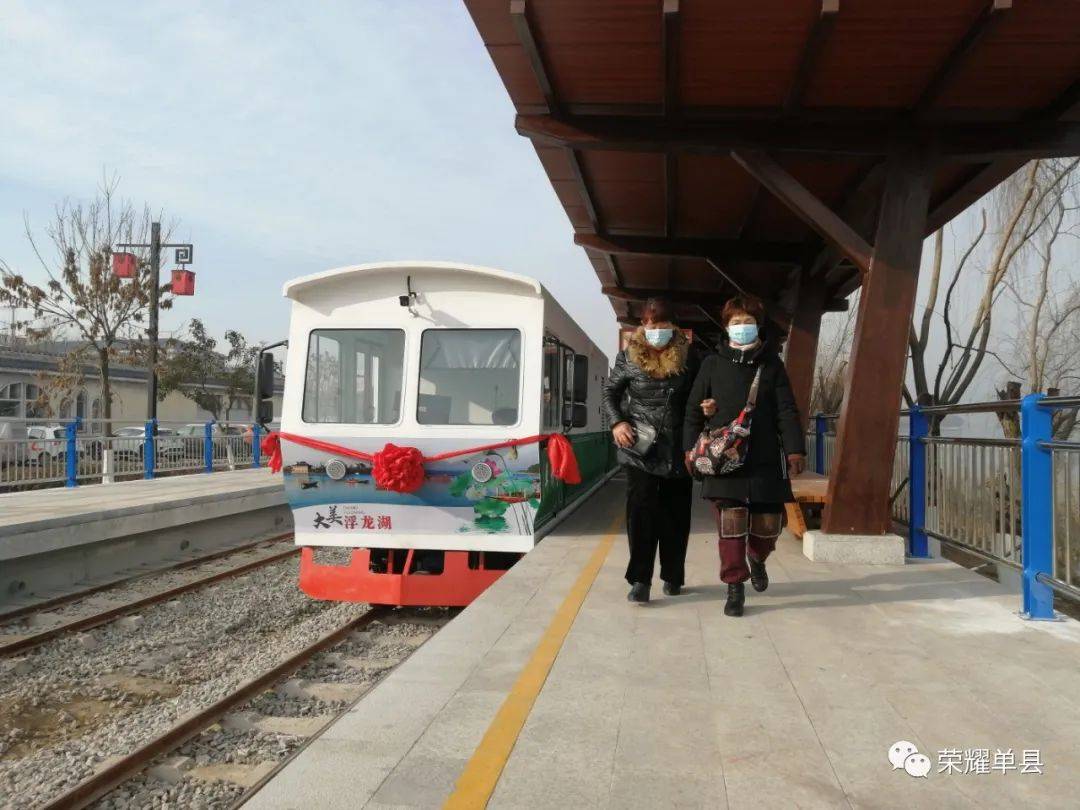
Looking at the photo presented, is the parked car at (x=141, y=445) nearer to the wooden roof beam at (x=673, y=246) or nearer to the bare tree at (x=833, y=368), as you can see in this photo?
the wooden roof beam at (x=673, y=246)

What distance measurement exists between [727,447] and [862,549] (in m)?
2.84

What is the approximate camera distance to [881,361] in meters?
7.29

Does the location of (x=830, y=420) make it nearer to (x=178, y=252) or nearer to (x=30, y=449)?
(x=30, y=449)

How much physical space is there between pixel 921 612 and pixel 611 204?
6.94m

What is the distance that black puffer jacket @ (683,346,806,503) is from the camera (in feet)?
17.3

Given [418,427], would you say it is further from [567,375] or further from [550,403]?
[567,375]

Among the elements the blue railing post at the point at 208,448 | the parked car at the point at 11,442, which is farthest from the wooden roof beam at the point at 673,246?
the blue railing post at the point at 208,448

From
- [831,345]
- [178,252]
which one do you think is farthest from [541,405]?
[831,345]

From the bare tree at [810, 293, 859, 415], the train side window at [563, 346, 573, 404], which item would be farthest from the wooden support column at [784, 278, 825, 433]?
the bare tree at [810, 293, 859, 415]

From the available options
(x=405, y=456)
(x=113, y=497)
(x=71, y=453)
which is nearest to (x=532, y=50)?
(x=405, y=456)

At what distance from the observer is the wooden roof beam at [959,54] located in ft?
18.5

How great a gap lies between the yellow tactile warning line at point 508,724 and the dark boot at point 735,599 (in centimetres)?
95

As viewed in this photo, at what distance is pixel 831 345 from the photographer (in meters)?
30.4

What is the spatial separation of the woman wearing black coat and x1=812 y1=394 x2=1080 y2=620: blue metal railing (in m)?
1.36
